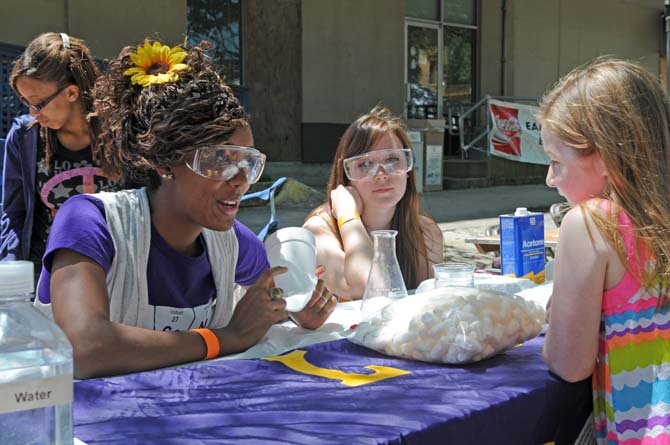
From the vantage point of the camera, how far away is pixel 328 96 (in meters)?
13.2

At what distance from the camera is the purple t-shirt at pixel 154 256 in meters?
1.90

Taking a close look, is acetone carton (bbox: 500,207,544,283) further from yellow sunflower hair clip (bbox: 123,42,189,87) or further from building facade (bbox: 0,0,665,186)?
building facade (bbox: 0,0,665,186)

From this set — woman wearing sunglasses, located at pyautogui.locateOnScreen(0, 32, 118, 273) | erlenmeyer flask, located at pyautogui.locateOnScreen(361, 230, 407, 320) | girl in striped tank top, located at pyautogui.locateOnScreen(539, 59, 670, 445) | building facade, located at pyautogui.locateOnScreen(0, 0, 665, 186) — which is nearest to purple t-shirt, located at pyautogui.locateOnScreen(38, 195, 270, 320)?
erlenmeyer flask, located at pyautogui.locateOnScreen(361, 230, 407, 320)

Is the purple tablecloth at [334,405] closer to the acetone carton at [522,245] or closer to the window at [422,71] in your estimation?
the acetone carton at [522,245]

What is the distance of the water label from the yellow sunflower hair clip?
1161 mm

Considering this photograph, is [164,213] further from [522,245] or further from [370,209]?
[522,245]

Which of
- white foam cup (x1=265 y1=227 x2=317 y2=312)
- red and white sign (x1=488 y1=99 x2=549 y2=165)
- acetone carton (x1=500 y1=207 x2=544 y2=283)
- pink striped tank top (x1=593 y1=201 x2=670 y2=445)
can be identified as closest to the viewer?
pink striped tank top (x1=593 y1=201 x2=670 y2=445)

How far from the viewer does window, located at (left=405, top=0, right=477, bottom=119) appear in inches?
594

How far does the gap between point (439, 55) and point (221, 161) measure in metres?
14.0

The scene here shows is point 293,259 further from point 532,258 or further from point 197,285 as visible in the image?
point 532,258

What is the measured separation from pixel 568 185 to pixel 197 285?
3.67 feet

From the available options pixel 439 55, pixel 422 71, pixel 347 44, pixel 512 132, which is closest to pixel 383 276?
pixel 347 44

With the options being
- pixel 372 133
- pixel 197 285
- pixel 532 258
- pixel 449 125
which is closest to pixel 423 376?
pixel 197 285

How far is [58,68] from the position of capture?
3.32 meters
